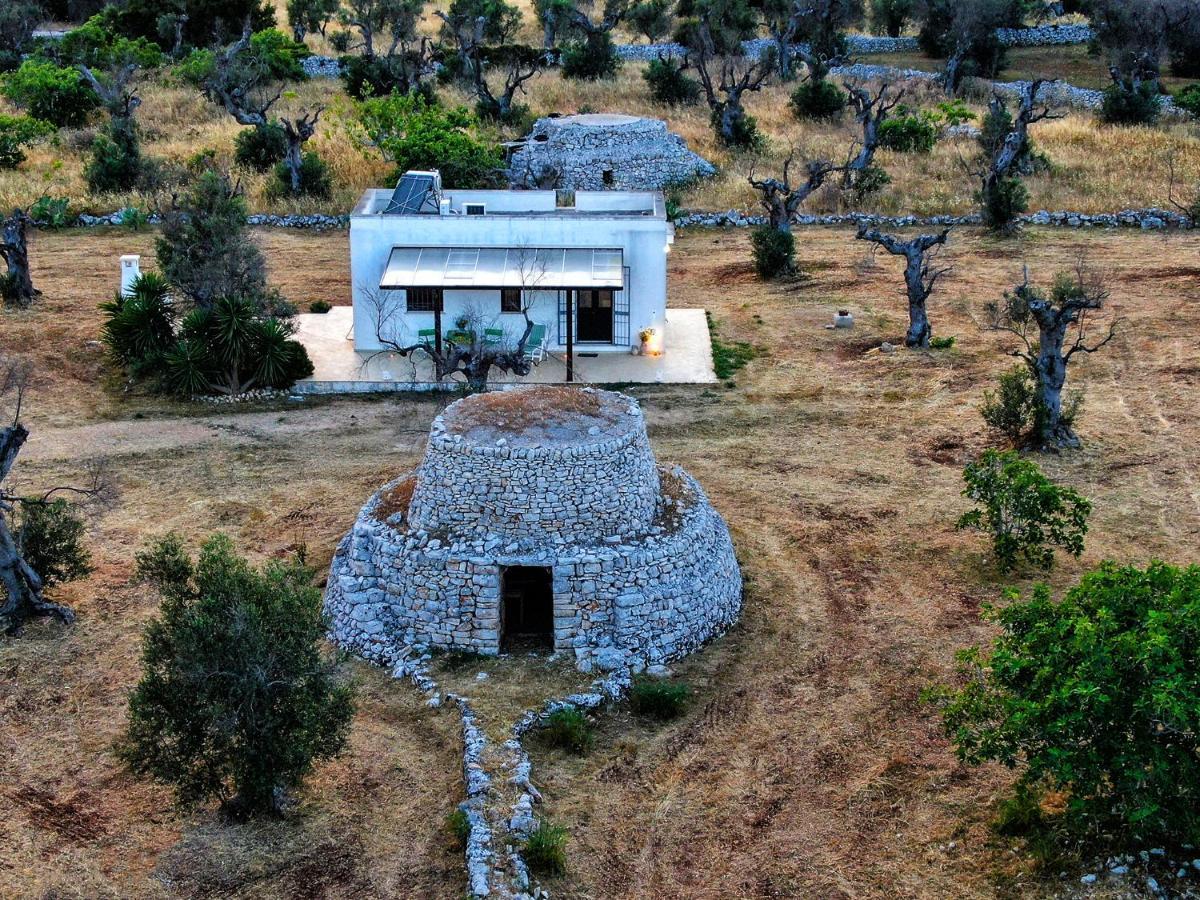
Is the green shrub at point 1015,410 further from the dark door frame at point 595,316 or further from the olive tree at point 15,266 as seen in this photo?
the olive tree at point 15,266

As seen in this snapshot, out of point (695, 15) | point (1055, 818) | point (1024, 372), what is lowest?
point (1055, 818)

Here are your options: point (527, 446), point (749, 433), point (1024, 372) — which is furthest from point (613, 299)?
point (527, 446)

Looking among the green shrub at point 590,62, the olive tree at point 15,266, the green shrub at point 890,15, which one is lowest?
the olive tree at point 15,266

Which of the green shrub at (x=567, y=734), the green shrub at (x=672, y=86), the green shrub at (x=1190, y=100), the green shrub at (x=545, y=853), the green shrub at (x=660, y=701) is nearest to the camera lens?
the green shrub at (x=545, y=853)

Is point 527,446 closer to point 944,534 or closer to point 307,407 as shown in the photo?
point 944,534

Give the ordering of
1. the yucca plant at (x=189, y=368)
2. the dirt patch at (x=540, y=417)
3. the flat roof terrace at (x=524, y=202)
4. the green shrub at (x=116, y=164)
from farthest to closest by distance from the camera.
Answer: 1. the green shrub at (x=116, y=164)
2. the flat roof terrace at (x=524, y=202)
3. the yucca plant at (x=189, y=368)
4. the dirt patch at (x=540, y=417)

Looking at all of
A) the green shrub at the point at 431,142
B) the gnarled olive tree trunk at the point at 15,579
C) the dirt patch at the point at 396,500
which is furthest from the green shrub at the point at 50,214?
the dirt patch at the point at 396,500

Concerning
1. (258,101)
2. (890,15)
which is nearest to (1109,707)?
(258,101)

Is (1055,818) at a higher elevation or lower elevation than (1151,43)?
lower

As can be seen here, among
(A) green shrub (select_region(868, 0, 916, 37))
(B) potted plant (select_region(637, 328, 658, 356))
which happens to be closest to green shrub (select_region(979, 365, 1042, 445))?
(B) potted plant (select_region(637, 328, 658, 356))
